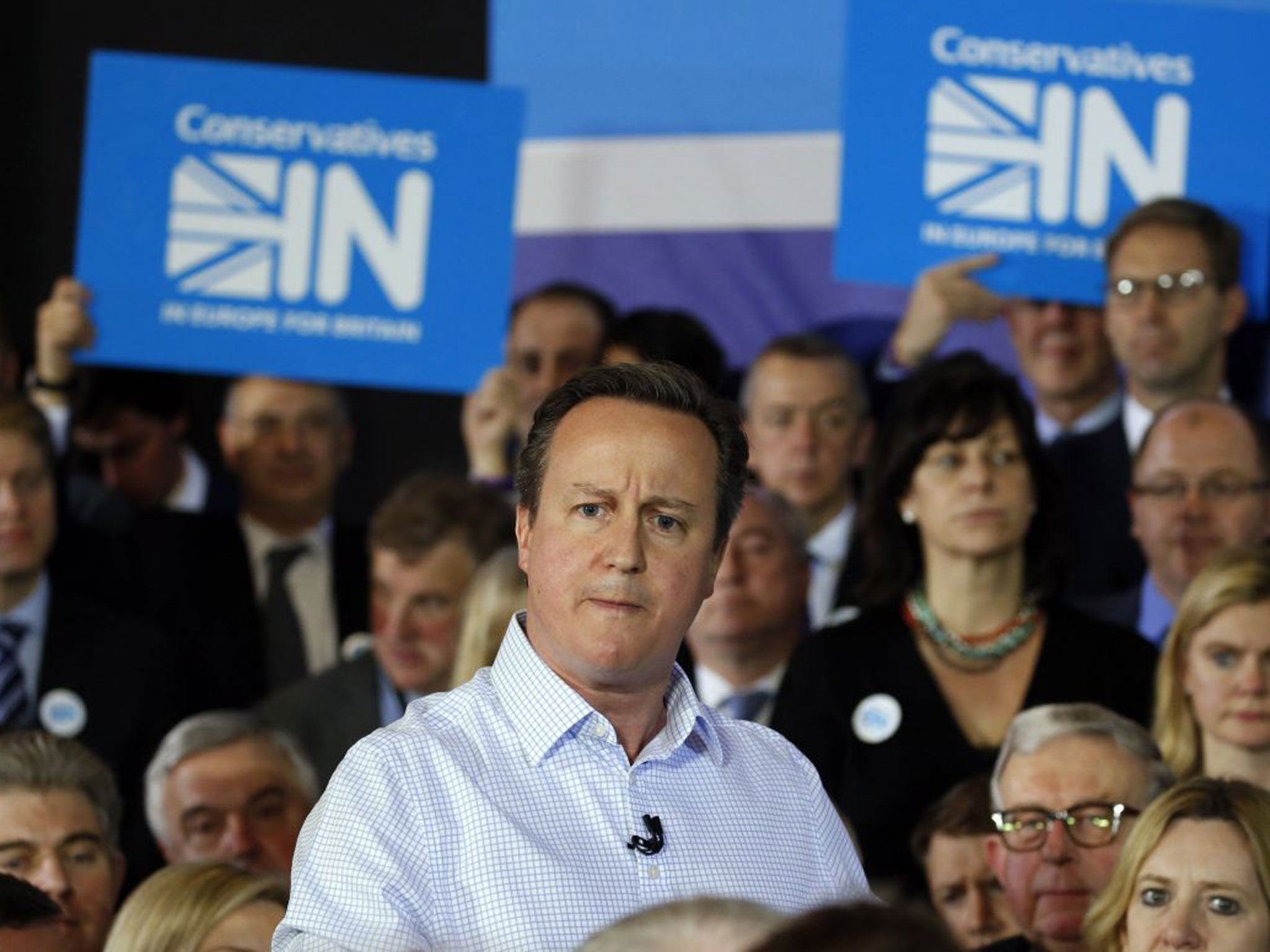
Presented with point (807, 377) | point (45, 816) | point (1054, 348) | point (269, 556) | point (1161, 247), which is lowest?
point (45, 816)

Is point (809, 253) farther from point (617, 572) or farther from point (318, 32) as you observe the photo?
point (617, 572)

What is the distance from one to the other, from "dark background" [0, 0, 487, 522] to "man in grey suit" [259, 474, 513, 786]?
2.87 ft

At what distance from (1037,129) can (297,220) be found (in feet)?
5.85

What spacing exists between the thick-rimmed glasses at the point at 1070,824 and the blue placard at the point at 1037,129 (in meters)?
1.57

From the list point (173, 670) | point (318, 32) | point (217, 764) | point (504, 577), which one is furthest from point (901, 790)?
point (318, 32)

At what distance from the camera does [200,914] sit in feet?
11.4

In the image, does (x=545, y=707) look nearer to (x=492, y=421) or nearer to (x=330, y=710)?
(x=330, y=710)

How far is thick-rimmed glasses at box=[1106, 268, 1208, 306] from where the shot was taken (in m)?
5.06

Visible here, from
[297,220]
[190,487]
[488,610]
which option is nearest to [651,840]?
[488,610]

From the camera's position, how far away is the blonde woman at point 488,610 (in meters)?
4.61

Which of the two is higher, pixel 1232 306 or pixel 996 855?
pixel 1232 306

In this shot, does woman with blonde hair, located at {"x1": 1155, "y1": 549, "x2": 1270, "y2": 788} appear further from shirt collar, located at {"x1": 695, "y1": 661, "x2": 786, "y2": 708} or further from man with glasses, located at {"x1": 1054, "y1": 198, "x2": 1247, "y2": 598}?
shirt collar, located at {"x1": 695, "y1": 661, "x2": 786, "y2": 708}

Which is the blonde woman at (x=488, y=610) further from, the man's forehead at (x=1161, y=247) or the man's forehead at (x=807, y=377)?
the man's forehead at (x=1161, y=247)

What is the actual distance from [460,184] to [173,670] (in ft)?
4.46
